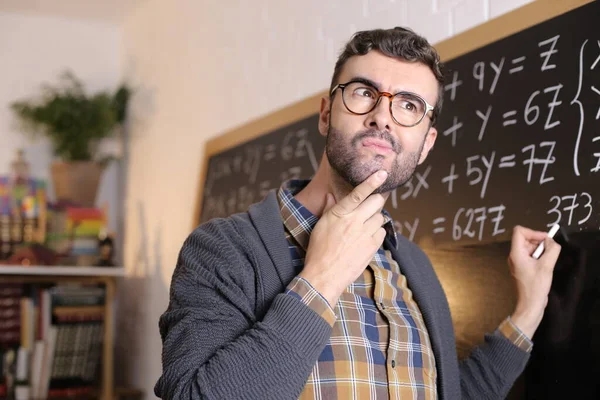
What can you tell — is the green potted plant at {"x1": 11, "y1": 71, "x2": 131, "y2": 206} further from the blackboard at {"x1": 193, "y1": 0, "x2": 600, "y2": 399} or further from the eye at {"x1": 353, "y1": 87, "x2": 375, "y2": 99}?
the eye at {"x1": 353, "y1": 87, "x2": 375, "y2": 99}

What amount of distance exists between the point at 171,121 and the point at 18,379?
153 cm

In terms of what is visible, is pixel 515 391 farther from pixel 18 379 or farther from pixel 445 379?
pixel 18 379

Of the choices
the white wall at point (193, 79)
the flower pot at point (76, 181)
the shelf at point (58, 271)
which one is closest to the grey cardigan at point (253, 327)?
the white wall at point (193, 79)

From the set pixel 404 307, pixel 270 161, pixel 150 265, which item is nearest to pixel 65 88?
pixel 150 265

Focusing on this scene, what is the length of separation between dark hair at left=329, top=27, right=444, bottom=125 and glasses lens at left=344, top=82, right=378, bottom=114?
0.08m

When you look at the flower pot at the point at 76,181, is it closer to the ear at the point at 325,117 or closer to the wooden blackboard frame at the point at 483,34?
the wooden blackboard frame at the point at 483,34

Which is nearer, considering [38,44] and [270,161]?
[270,161]

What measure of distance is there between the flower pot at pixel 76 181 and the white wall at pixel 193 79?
0.27 metres

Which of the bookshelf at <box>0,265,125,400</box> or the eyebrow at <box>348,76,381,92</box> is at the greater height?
the eyebrow at <box>348,76,381,92</box>

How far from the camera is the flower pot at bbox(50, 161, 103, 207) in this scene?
3918 millimetres

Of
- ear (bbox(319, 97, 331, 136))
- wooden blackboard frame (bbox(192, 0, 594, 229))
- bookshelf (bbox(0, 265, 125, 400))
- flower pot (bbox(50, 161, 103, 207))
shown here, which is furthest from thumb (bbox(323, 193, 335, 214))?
flower pot (bbox(50, 161, 103, 207))

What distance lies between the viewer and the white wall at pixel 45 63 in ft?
13.8

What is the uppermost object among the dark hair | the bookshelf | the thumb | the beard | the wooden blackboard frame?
the wooden blackboard frame

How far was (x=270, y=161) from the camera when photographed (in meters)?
2.70
